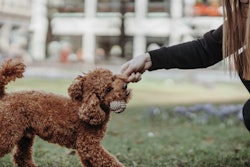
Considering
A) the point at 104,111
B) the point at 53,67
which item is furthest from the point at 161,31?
the point at 104,111

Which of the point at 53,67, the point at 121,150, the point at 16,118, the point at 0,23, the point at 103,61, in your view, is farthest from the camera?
the point at 53,67

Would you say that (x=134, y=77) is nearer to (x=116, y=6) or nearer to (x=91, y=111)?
(x=91, y=111)

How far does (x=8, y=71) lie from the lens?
67.4 inches

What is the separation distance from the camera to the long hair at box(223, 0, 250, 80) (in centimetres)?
165

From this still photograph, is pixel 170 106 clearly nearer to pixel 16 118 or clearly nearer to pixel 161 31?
pixel 161 31

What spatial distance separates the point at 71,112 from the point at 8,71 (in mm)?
256

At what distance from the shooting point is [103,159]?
1.66 m

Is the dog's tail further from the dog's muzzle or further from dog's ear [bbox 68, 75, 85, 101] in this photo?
the dog's muzzle

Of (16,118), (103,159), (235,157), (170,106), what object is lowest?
(170,106)

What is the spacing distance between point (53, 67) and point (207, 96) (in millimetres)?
1700

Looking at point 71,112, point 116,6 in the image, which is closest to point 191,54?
point 71,112

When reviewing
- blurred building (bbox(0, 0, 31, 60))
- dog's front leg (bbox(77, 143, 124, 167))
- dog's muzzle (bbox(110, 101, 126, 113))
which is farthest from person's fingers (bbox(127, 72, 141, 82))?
blurred building (bbox(0, 0, 31, 60))

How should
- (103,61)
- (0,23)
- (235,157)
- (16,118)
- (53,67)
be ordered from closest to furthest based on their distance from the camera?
(16,118) → (235,157) → (0,23) → (103,61) → (53,67)

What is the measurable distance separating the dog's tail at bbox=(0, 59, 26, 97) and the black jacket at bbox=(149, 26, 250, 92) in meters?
0.47
